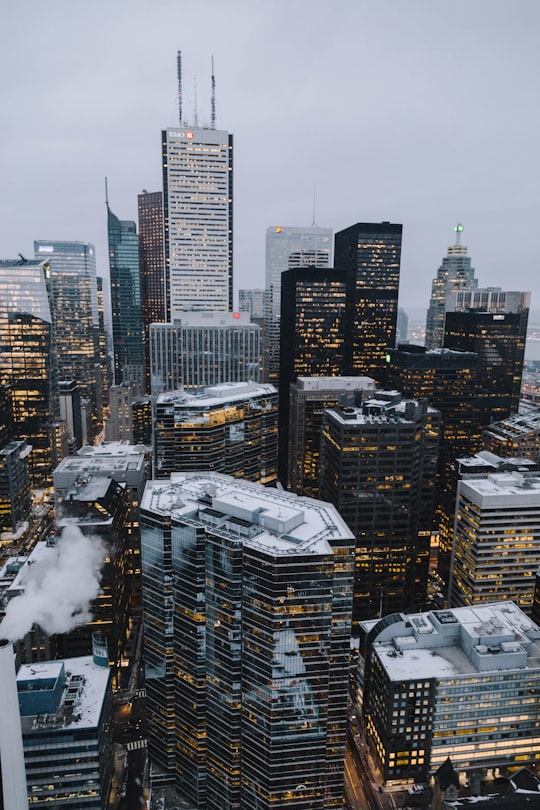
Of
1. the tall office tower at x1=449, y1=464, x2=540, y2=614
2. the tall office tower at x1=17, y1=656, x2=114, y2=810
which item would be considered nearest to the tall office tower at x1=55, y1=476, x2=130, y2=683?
the tall office tower at x1=17, y1=656, x2=114, y2=810

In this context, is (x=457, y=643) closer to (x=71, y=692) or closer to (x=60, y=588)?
(x=71, y=692)

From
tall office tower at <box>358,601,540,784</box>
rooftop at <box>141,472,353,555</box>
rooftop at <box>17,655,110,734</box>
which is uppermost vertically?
rooftop at <box>141,472,353,555</box>

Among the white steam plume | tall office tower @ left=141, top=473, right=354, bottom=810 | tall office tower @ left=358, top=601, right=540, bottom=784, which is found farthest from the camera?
tall office tower @ left=358, top=601, right=540, bottom=784

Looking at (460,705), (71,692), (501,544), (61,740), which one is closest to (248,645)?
(61,740)

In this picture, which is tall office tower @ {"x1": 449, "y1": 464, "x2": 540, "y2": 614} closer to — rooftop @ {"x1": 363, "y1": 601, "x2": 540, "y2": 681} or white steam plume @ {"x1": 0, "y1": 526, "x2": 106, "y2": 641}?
rooftop @ {"x1": 363, "y1": 601, "x2": 540, "y2": 681}

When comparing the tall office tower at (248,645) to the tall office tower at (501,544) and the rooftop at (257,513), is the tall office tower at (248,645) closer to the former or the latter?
the rooftop at (257,513)

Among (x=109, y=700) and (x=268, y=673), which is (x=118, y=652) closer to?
(x=109, y=700)

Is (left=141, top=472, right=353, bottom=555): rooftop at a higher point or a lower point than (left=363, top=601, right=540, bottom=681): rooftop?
higher

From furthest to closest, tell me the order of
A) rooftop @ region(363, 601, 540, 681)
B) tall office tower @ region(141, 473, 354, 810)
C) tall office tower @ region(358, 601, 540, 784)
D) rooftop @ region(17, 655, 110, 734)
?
rooftop @ region(363, 601, 540, 681), tall office tower @ region(358, 601, 540, 784), rooftop @ region(17, 655, 110, 734), tall office tower @ region(141, 473, 354, 810)
